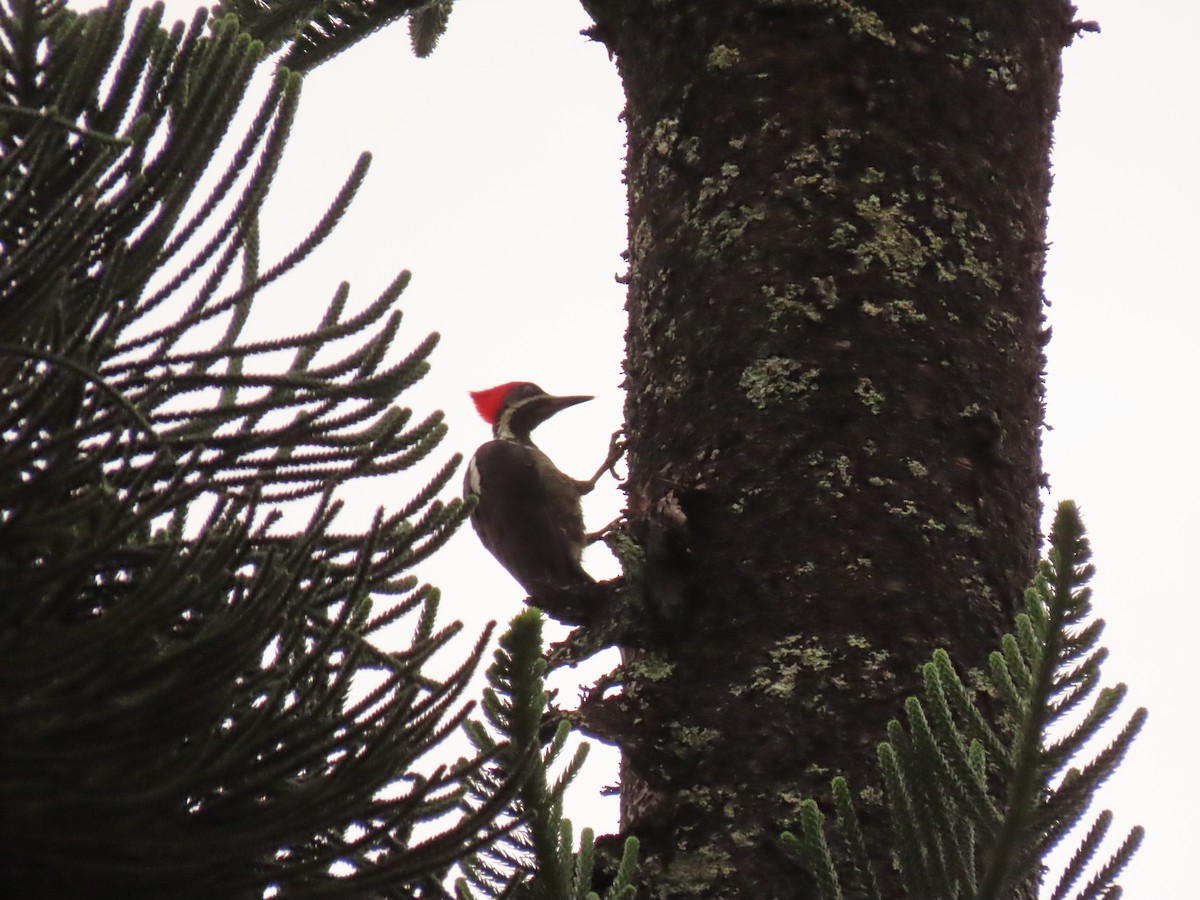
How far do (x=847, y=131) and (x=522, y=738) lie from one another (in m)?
1.45

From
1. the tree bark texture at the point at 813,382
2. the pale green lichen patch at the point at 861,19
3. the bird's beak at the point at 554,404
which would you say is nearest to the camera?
the tree bark texture at the point at 813,382

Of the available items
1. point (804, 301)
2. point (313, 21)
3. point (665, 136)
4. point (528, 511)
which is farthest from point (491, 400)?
point (804, 301)

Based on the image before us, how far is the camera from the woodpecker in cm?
512

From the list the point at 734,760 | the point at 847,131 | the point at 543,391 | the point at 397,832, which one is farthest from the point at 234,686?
the point at 543,391

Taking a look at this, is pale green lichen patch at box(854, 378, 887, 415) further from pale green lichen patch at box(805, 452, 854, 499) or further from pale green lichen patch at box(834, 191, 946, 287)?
pale green lichen patch at box(834, 191, 946, 287)

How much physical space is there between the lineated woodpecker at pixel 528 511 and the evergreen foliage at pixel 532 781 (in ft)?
8.81

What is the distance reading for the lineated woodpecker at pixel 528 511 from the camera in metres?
5.12

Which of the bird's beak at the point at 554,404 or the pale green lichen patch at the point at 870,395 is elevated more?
the bird's beak at the point at 554,404

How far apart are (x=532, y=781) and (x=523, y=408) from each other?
4.20m

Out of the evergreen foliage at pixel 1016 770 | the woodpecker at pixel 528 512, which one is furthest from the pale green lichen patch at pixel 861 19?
the woodpecker at pixel 528 512

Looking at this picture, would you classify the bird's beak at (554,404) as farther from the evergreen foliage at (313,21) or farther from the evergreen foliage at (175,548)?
the evergreen foliage at (175,548)

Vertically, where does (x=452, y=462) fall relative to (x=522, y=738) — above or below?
above

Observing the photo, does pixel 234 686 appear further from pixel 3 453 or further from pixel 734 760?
pixel 734 760

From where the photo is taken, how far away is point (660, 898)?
244cm
